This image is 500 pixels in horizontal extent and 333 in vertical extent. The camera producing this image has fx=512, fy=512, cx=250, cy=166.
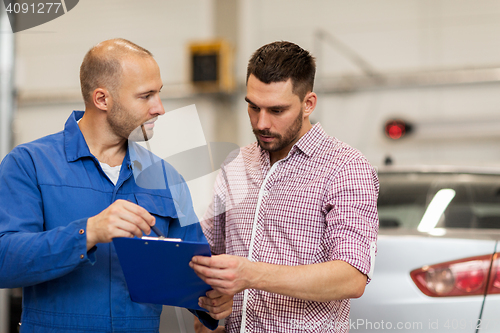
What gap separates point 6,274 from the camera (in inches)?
52.3

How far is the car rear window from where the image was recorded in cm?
228

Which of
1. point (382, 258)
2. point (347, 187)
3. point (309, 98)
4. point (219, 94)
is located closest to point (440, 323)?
point (382, 258)

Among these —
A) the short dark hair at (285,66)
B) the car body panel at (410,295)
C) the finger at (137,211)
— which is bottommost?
the car body panel at (410,295)

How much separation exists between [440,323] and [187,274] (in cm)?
102

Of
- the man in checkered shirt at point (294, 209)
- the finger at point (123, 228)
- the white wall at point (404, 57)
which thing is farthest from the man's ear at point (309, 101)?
the white wall at point (404, 57)

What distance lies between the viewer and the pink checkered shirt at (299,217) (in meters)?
1.46

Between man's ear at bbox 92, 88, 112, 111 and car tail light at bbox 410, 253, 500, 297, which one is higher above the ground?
man's ear at bbox 92, 88, 112, 111

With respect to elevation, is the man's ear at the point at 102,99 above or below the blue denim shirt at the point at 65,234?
above

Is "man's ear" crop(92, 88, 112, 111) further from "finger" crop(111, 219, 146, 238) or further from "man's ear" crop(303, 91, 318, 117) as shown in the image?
"man's ear" crop(303, 91, 318, 117)

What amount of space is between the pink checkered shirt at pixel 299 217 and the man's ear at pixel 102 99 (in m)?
0.41

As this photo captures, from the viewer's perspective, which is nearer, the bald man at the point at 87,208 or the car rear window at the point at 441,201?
the bald man at the point at 87,208

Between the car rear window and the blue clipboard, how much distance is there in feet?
3.97

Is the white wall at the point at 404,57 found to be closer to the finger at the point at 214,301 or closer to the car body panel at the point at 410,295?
the car body panel at the point at 410,295

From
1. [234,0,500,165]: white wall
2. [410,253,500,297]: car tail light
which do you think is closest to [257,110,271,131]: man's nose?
[410,253,500,297]: car tail light
